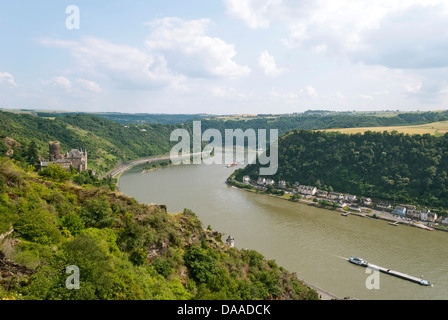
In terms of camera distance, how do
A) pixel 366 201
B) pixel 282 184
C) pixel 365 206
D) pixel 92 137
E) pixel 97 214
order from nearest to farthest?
pixel 97 214, pixel 365 206, pixel 366 201, pixel 282 184, pixel 92 137

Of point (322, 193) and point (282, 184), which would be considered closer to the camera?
point (322, 193)

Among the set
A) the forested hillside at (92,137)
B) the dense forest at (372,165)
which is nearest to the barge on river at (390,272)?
the dense forest at (372,165)

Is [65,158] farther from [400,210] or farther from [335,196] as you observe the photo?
[400,210]

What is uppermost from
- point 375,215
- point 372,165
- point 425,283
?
point 372,165

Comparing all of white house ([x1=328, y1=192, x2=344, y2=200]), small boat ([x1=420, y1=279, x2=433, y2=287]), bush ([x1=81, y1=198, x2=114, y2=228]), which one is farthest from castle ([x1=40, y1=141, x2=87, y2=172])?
small boat ([x1=420, y1=279, x2=433, y2=287])

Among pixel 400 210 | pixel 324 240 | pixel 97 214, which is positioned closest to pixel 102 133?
pixel 324 240

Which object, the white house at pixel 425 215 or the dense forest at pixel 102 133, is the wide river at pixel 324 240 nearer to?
the white house at pixel 425 215
